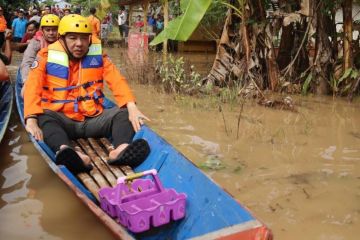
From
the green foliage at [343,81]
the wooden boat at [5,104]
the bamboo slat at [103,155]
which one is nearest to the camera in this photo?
the bamboo slat at [103,155]

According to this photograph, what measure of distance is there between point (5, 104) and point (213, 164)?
296 centimetres

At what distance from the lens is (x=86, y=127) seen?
4.45 meters

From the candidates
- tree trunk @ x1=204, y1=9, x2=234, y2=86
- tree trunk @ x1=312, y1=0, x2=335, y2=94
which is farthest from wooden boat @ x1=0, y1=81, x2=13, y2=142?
tree trunk @ x1=312, y1=0, x2=335, y2=94

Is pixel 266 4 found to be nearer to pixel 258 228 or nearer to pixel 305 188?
pixel 305 188

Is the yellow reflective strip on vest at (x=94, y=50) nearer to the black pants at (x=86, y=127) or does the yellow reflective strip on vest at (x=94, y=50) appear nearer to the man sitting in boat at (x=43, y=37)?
the black pants at (x=86, y=127)

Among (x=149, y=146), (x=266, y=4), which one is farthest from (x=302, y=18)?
(x=149, y=146)

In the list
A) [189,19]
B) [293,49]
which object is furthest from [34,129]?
[293,49]

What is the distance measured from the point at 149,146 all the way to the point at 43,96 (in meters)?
1.17

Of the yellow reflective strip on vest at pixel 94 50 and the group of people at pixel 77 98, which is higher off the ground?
the yellow reflective strip on vest at pixel 94 50

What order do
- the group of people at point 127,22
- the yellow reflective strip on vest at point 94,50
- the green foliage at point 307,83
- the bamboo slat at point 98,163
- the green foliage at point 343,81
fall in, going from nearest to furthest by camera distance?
the bamboo slat at point 98,163
the yellow reflective strip on vest at point 94,50
the green foliage at point 343,81
the green foliage at point 307,83
the group of people at point 127,22

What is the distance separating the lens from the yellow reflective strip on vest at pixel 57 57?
13.9ft

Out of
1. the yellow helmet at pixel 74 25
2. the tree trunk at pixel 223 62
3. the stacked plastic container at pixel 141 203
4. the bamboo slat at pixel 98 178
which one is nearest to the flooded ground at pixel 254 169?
the bamboo slat at pixel 98 178

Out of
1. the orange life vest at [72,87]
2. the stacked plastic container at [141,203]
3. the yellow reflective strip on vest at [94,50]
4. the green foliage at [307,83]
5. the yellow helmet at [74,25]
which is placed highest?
the yellow helmet at [74,25]

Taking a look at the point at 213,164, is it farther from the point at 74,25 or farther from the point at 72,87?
the point at 74,25
